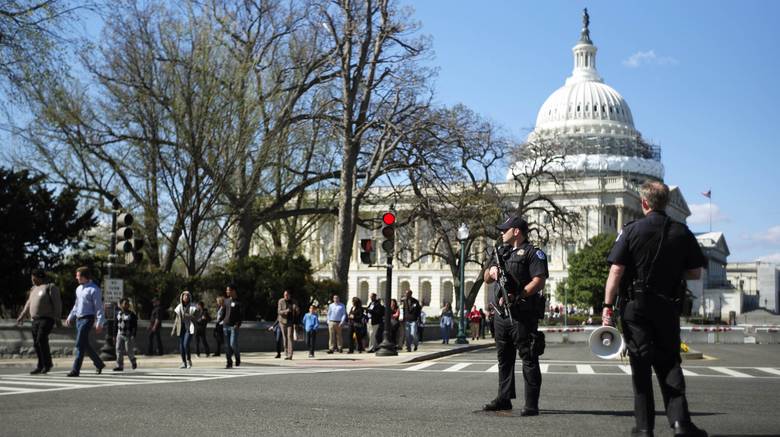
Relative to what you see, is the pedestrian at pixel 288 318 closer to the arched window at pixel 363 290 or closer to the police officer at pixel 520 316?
the police officer at pixel 520 316

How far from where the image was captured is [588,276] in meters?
103

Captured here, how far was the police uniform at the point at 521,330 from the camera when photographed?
9969mm

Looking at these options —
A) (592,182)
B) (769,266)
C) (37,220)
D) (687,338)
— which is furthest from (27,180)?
(769,266)

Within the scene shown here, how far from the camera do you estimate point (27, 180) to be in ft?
85.6

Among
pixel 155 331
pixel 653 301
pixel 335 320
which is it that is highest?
pixel 653 301

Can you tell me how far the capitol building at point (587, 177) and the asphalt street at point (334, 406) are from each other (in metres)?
92.1

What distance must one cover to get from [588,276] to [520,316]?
95404 millimetres

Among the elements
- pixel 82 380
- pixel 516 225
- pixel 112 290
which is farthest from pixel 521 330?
pixel 112 290

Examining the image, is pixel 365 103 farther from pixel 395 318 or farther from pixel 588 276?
pixel 588 276

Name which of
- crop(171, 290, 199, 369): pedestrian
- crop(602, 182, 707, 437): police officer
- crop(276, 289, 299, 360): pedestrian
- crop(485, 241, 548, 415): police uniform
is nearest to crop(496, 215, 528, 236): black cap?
crop(485, 241, 548, 415): police uniform

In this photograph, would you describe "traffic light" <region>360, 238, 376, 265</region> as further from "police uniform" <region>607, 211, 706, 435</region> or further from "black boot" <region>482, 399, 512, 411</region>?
"police uniform" <region>607, 211, 706, 435</region>

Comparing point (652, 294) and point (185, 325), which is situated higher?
point (652, 294)

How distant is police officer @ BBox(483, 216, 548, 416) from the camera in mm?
9977

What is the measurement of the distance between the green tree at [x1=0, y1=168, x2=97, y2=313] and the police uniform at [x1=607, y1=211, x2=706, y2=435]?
20.2 metres
